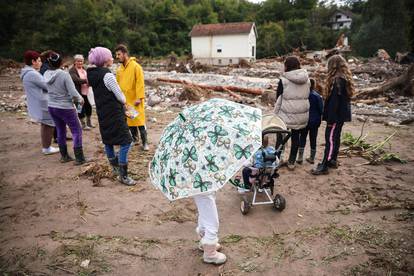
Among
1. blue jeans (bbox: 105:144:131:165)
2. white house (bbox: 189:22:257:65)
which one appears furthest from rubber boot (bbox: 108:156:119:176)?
white house (bbox: 189:22:257:65)

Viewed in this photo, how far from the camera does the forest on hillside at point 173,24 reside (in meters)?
33.2

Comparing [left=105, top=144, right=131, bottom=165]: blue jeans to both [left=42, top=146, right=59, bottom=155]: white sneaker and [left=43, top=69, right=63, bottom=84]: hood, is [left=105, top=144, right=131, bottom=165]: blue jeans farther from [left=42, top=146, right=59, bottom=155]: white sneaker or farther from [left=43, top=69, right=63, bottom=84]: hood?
[left=42, top=146, right=59, bottom=155]: white sneaker

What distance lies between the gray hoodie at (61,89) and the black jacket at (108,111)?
977 mm

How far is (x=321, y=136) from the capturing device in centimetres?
714

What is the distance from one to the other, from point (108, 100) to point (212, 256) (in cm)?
→ 266

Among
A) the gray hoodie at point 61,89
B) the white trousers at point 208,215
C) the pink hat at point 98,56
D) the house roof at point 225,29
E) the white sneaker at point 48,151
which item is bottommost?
the white sneaker at point 48,151

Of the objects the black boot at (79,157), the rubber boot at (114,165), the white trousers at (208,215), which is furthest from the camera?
the black boot at (79,157)

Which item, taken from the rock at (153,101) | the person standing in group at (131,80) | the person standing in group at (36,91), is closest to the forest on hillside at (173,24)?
the rock at (153,101)

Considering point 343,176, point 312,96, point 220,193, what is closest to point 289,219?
point 220,193

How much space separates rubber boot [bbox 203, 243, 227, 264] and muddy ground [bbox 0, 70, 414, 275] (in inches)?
2.7

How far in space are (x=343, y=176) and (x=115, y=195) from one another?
3.75 meters

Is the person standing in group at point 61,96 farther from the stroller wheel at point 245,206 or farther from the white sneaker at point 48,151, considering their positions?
the stroller wheel at point 245,206

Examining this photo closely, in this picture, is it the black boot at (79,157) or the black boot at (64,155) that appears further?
the black boot at (64,155)

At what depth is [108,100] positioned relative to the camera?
4.25 metres
